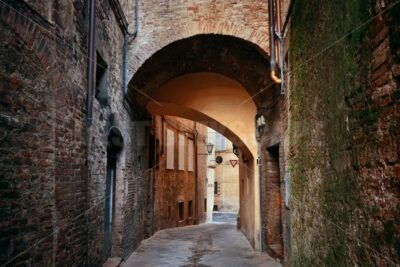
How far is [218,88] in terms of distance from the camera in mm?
10219

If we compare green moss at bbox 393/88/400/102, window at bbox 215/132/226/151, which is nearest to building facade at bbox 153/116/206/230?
window at bbox 215/132/226/151

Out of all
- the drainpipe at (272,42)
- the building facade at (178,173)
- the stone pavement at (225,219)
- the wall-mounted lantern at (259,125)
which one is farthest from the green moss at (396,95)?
the stone pavement at (225,219)

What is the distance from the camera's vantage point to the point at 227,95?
1032 centimetres

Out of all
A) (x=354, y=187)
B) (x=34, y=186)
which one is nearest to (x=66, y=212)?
(x=34, y=186)

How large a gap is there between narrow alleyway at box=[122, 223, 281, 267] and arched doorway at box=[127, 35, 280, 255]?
70cm

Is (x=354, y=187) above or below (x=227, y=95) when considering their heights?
below

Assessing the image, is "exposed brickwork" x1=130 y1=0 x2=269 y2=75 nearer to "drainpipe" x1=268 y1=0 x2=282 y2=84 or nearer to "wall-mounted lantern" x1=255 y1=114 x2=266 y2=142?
"drainpipe" x1=268 y1=0 x2=282 y2=84

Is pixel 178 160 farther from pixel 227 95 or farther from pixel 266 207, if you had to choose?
pixel 266 207

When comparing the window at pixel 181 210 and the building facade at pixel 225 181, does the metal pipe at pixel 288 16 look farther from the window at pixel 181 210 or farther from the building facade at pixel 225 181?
the building facade at pixel 225 181

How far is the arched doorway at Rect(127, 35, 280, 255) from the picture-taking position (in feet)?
25.4

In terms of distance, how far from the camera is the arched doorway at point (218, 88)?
305 inches

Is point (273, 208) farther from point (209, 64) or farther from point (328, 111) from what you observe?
point (328, 111)

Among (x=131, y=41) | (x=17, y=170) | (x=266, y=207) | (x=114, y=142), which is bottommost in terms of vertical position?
(x=266, y=207)

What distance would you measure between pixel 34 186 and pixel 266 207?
5650 millimetres
